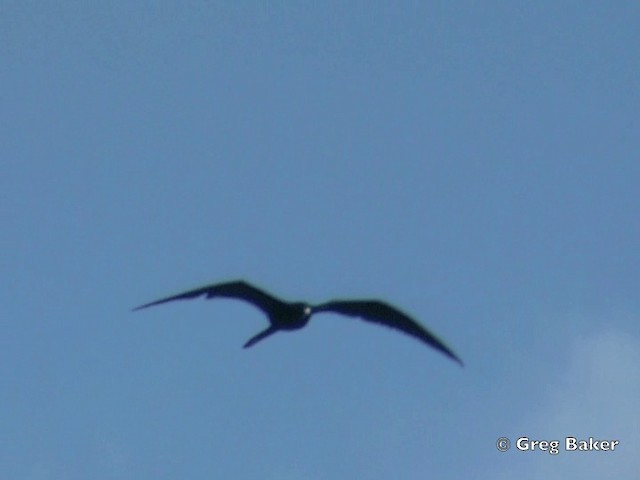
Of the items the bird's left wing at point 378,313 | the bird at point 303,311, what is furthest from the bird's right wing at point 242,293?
the bird's left wing at point 378,313

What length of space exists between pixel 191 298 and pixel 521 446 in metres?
8.68

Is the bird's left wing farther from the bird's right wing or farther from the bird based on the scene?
the bird's right wing

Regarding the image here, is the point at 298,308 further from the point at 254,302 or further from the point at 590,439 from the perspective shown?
the point at 590,439

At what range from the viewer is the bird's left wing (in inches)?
715

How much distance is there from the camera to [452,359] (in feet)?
54.1

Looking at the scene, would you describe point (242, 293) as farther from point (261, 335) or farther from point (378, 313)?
point (378, 313)

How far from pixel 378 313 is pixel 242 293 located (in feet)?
9.98

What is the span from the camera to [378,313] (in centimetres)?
1834

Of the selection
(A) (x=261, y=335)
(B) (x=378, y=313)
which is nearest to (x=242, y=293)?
(A) (x=261, y=335)

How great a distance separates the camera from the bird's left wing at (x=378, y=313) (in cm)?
1816

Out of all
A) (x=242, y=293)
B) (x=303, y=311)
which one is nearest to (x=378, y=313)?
(x=303, y=311)

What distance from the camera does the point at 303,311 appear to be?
Result: 18.1 m

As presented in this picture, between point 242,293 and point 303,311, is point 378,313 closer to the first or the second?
point 303,311

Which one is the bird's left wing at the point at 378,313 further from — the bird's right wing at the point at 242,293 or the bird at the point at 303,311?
the bird's right wing at the point at 242,293
